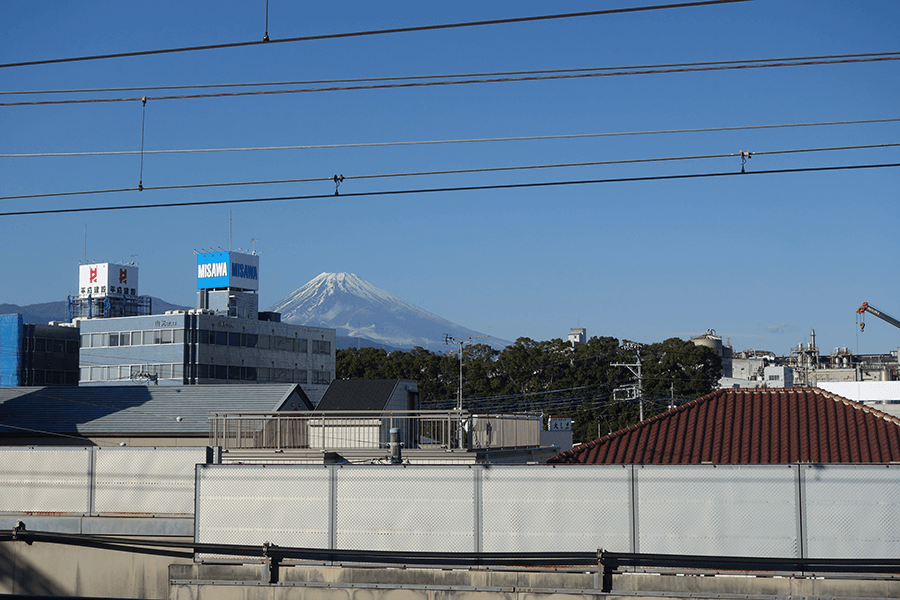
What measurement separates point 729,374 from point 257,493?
168 metres

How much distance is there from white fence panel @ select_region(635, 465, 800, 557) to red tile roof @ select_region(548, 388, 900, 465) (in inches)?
322

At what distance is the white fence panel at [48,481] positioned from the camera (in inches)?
918

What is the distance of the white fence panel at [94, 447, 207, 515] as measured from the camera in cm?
2311

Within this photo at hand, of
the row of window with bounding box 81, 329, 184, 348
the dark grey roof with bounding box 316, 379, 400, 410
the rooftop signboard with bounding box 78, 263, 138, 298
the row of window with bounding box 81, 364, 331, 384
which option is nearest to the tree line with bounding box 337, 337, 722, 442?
the row of window with bounding box 81, 364, 331, 384

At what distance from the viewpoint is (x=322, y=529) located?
17938 millimetres

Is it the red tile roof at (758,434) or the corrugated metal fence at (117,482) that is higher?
the red tile roof at (758,434)

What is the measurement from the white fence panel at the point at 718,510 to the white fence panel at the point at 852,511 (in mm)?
332

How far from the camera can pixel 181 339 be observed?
314 feet

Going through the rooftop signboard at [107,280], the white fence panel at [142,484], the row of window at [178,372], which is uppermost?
the rooftop signboard at [107,280]

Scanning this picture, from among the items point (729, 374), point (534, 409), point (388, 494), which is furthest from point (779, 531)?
point (729, 374)

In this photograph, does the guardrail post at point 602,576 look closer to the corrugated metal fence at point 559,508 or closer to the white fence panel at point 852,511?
the corrugated metal fence at point 559,508

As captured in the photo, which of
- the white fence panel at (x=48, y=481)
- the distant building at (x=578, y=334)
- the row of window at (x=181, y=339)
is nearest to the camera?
the white fence panel at (x=48, y=481)

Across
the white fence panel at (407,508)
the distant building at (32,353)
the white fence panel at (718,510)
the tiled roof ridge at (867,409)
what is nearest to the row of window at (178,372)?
the distant building at (32,353)

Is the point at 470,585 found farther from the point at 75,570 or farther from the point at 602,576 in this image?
the point at 75,570
